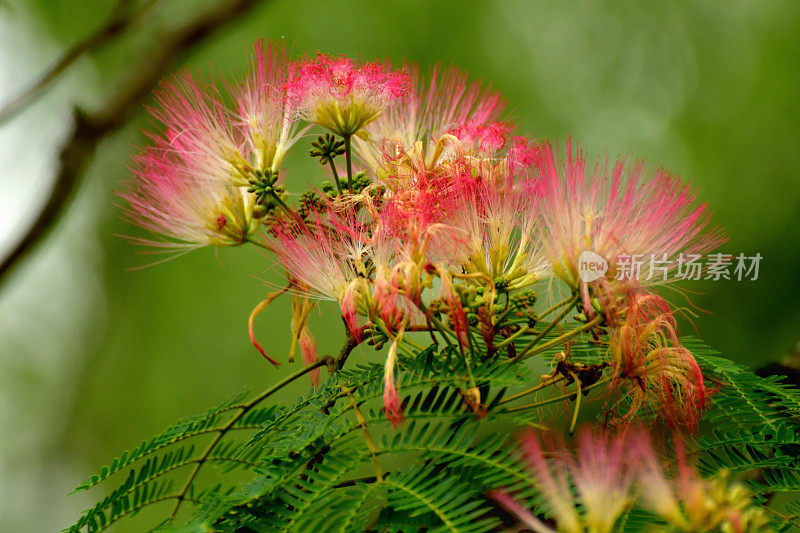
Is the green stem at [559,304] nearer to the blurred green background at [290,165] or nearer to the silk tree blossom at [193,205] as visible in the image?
the silk tree blossom at [193,205]

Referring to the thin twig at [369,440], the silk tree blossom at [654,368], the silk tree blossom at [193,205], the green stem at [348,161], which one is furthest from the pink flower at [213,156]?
the silk tree blossom at [654,368]

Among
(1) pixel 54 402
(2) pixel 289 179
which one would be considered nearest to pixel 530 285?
(2) pixel 289 179

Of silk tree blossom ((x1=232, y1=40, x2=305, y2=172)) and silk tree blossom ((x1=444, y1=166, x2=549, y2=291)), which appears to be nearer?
silk tree blossom ((x1=444, y1=166, x2=549, y2=291))

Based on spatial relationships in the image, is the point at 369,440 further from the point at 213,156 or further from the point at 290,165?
the point at 290,165

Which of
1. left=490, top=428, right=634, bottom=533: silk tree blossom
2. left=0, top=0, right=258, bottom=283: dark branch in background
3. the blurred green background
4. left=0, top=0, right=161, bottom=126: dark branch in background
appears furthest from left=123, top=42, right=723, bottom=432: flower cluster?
the blurred green background

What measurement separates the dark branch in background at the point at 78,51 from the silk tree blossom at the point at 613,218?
114cm

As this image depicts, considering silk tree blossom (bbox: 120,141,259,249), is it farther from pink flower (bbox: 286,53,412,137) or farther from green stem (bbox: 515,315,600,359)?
green stem (bbox: 515,315,600,359)

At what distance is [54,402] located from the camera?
154 inches

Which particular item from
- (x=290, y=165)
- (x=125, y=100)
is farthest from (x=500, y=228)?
(x=290, y=165)

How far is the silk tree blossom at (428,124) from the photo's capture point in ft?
4.03

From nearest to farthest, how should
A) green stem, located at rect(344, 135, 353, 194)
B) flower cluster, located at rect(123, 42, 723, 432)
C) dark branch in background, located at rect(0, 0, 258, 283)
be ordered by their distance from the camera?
flower cluster, located at rect(123, 42, 723, 432) < green stem, located at rect(344, 135, 353, 194) < dark branch in background, located at rect(0, 0, 258, 283)

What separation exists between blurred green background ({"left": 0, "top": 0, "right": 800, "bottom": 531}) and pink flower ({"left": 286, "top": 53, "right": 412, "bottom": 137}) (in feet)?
6.31

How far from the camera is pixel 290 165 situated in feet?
11.0

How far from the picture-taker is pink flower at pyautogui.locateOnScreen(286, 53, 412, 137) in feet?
4.15
